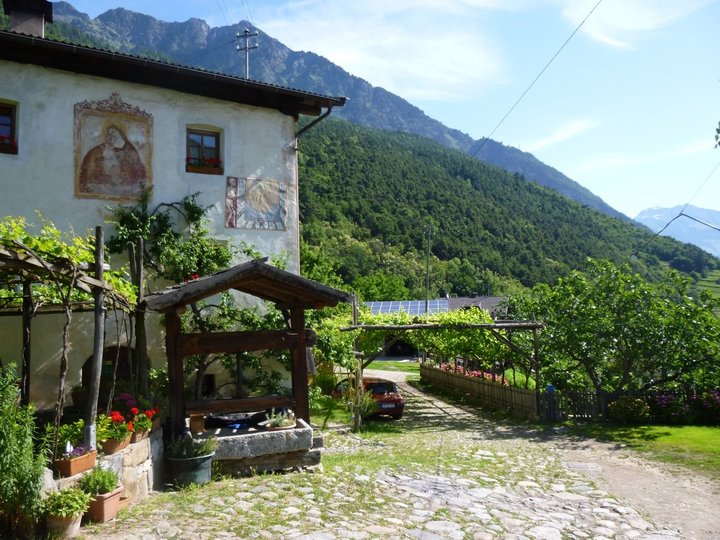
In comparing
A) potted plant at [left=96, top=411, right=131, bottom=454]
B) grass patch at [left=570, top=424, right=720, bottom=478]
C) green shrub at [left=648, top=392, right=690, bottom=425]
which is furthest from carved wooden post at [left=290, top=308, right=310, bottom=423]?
green shrub at [left=648, top=392, right=690, bottom=425]

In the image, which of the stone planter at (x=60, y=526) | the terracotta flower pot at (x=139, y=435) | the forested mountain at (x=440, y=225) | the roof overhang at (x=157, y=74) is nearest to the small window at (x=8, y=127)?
the roof overhang at (x=157, y=74)

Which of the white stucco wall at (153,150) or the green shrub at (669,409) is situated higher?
the white stucco wall at (153,150)

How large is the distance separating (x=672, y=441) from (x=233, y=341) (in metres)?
10.6

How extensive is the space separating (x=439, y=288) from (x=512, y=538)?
8110cm

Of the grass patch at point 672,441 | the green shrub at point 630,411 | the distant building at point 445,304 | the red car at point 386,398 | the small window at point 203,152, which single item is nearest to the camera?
the grass patch at point 672,441

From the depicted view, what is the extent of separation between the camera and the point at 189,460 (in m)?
7.75

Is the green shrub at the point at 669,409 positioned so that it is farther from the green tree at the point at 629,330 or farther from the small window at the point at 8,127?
the small window at the point at 8,127

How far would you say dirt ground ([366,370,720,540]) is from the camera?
8.16m

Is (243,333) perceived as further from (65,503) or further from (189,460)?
(65,503)

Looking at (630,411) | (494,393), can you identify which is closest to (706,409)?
(630,411)

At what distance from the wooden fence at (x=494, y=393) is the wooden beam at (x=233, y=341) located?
10.6m

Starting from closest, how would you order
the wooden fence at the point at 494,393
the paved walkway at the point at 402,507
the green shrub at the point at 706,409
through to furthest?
the paved walkway at the point at 402,507 → the green shrub at the point at 706,409 → the wooden fence at the point at 494,393

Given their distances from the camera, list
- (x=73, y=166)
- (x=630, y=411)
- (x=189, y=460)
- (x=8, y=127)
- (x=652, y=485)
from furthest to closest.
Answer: (x=630, y=411) < (x=73, y=166) < (x=8, y=127) < (x=652, y=485) < (x=189, y=460)

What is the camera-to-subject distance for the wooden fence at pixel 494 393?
18219 mm
